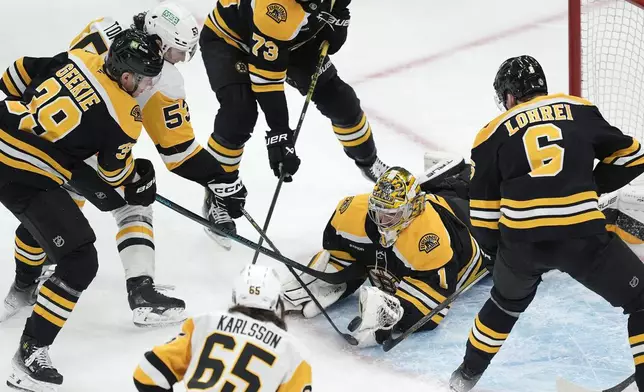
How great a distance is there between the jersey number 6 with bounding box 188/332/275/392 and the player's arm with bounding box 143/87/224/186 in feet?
4.77

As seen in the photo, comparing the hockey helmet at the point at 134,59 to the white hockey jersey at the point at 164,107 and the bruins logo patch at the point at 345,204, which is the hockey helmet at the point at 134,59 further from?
the bruins logo patch at the point at 345,204

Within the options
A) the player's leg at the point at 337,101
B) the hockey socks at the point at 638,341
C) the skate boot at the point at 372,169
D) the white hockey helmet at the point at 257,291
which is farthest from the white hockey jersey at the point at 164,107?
the hockey socks at the point at 638,341

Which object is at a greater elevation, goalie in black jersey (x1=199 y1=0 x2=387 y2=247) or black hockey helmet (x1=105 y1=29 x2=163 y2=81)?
black hockey helmet (x1=105 y1=29 x2=163 y2=81)

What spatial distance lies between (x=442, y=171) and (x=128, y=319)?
1393 millimetres

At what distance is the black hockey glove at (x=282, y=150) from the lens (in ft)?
12.3

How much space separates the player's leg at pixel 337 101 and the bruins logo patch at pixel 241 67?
0.64 feet

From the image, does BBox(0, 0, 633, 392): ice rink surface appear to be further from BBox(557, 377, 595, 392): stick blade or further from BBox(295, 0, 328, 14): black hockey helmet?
BBox(295, 0, 328, 14): black hockey helmet

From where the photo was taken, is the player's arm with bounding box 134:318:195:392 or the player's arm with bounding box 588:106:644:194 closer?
the player's arm with bounding box 134:318:195:392

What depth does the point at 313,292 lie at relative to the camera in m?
3.68

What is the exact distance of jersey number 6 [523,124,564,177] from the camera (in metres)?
2.71

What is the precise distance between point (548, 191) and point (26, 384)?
1.68 metres

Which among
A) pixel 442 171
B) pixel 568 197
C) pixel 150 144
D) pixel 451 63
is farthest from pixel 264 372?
pixel 451 63

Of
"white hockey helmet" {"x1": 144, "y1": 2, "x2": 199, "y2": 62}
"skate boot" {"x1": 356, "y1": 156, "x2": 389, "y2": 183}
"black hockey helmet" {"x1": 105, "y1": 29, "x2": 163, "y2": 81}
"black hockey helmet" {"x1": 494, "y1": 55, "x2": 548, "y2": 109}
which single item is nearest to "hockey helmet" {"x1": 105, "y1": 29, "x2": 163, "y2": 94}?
"black hockey helmet" {"x1": 105, "y1": 29, "x2": 163, "y2": 81}

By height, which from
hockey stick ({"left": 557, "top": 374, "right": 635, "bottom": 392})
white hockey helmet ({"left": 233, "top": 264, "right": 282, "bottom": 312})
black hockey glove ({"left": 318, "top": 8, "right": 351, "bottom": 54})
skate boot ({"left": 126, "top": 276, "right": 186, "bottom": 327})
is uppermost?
white hockey helmet ({"left": 233, "top": 264, "right": 282, "bottom": 312})
